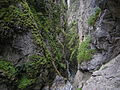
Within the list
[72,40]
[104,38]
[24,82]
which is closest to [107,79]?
[104,38]

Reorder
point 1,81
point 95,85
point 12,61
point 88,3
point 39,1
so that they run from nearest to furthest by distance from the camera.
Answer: point 95,85, point 1,81, point 12,61, point 88,3, point 39,1

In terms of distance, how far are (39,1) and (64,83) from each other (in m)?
5.41

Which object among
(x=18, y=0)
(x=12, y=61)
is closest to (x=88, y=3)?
(x=18, y=0)

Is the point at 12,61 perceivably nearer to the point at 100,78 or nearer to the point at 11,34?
the point at 11,34

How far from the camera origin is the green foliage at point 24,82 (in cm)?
722

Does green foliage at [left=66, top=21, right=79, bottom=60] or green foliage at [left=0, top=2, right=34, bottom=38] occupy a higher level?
green foliage at [left=0, top=2, right=34, bottom=38]

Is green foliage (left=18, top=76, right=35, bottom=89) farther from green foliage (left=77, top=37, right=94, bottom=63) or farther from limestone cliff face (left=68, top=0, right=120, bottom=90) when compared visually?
green foliage (left=77, top=37, right=94, bottom=63)

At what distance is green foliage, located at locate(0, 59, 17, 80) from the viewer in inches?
277

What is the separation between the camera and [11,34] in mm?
7852

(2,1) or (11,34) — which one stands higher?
(2,1)

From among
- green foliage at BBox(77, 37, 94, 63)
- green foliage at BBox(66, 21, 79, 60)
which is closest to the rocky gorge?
green foliage at BBox(77, 37, 94, 63)

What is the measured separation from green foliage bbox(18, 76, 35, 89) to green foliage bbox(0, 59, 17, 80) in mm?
402

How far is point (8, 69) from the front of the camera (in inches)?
283

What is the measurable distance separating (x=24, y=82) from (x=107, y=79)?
12.2 ft
